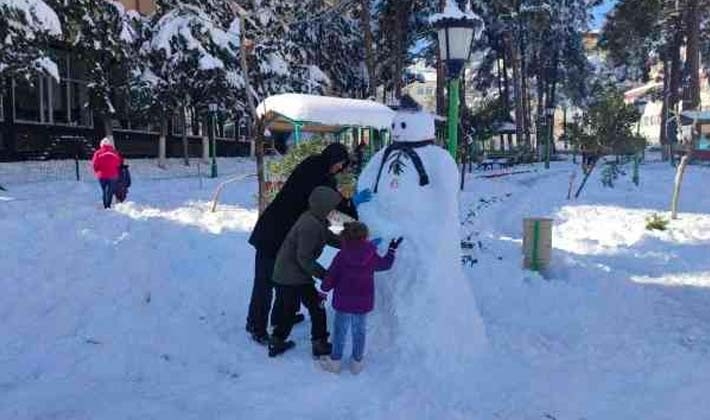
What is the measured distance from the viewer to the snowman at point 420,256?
541 centimetres

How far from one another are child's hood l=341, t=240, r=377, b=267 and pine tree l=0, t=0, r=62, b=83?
12.8 metres

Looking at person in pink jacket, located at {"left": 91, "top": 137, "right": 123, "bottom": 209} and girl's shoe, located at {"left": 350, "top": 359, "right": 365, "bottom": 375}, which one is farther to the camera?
person in pink jacket, located at {"left": 91, "top": 137, "right": 123, "bottom": 209}

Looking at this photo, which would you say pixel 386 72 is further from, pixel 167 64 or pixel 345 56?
pixel 167 64

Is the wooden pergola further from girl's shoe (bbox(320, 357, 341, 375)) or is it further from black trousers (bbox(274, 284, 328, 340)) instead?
girl's shoe (bbox(320, 357, 341, 375))

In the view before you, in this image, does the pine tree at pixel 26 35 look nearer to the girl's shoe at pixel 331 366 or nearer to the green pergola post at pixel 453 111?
the green pergola post at pixel 453 111

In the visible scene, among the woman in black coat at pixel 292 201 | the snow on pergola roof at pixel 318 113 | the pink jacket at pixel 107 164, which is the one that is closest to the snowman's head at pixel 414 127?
the woman in black coat at pixel 292 201

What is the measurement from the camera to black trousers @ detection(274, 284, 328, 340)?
5.26 meters

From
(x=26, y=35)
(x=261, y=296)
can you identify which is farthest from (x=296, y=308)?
(x=26, y=35)

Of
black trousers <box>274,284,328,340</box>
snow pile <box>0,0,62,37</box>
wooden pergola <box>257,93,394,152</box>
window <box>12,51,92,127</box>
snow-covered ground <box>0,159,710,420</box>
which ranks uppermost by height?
snow pile <box>0,0,62,37</box>

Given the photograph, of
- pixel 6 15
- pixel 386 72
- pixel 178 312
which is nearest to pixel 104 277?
pixel 178 312

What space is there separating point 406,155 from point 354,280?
1338 millimetres

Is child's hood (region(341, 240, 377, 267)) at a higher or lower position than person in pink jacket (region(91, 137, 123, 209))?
lower

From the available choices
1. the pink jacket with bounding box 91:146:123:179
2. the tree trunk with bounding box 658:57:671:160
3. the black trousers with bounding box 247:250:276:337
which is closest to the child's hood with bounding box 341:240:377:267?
the black trousers with bounding box 247:250:276:337

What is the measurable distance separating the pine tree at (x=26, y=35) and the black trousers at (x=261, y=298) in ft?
39.3
